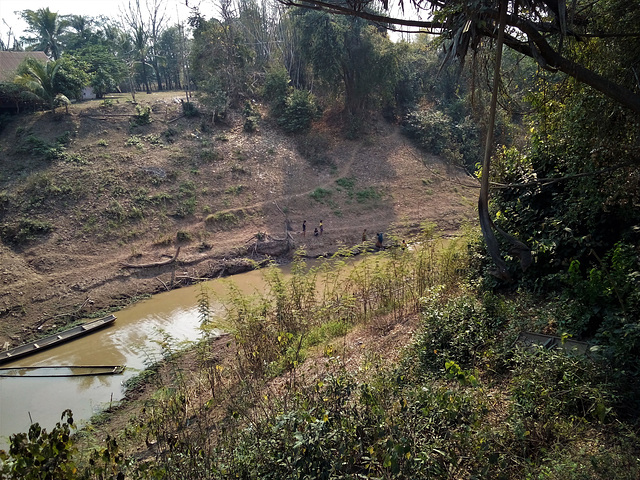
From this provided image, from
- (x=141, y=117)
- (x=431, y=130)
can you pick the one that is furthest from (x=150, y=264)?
(x=431, y=130)

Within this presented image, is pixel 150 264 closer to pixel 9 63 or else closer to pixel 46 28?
pixel 9 63

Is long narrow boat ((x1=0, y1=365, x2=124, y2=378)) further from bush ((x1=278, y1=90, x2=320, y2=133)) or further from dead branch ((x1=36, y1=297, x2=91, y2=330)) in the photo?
bush ((x1=278, y1=90, x2=320, y2=133))

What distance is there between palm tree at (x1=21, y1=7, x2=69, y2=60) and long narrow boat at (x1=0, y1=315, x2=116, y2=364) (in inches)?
1124

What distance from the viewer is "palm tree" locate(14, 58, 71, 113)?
20.7m

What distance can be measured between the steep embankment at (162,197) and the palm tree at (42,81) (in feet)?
2.91

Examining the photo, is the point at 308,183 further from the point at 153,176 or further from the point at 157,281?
the point at 157,281

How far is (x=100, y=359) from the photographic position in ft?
35.9

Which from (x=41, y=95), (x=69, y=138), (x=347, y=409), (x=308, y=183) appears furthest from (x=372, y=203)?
(x=347, y=409)

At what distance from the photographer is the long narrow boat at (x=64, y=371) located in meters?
9.99

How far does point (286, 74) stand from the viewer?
27.2 meters

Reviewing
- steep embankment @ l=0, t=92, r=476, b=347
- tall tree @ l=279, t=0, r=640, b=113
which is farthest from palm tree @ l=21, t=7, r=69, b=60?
tall tree @ l=279, t=0, r=640, b=113

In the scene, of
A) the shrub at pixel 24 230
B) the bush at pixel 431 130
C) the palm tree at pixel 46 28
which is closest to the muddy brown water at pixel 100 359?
the shrub at pixel 24 230

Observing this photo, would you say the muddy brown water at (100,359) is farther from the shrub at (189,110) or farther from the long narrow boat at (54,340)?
the shrub at (189,110)

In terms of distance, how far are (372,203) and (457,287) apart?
14694mm
